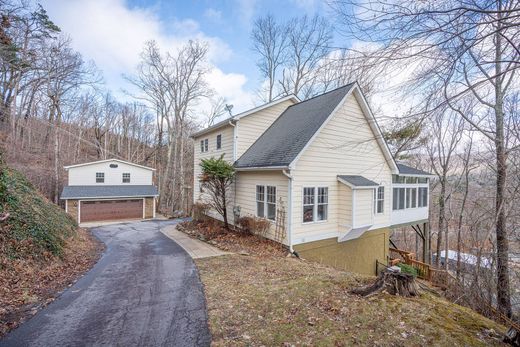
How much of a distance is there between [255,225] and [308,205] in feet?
7.53

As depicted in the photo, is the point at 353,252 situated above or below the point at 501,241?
below

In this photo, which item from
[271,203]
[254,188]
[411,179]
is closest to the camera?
[271,203]

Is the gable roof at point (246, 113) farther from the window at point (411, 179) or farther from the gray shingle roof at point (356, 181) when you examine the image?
the window at point (411, 179)

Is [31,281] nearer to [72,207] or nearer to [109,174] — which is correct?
[72,207]

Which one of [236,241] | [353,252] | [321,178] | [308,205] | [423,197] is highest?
[321,178]

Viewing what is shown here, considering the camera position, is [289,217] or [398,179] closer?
[289,217]

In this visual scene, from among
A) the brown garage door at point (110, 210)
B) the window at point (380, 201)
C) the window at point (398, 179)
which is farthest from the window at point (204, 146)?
the window at point (398, 179)

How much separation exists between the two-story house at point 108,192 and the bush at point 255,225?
532 inches

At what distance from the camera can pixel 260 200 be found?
10.6 metres

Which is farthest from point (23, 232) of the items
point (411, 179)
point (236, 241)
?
point (411, 179)

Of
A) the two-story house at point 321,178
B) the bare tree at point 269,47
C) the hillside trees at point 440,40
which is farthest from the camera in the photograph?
the bare tree at point 269,47

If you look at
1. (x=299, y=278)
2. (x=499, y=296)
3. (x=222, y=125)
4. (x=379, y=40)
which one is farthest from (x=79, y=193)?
(x=499, y=296)

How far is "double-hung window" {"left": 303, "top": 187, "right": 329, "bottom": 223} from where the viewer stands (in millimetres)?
9547

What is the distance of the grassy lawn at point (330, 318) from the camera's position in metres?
3.52
